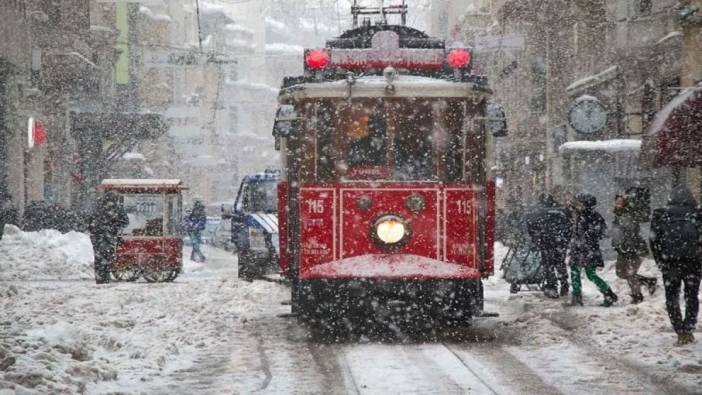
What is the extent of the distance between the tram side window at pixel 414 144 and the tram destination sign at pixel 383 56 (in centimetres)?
Result: 80

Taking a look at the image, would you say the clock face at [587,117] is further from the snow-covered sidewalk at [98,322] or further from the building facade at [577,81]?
the snow-covered sidewalk at [98,322]

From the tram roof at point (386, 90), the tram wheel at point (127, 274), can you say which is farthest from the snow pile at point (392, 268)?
the tram wheel at point (127, 274)

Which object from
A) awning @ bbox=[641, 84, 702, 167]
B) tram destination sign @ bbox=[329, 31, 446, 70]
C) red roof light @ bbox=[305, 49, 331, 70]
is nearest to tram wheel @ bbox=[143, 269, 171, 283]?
awning @ bbox=[641, 84, 702, 167]

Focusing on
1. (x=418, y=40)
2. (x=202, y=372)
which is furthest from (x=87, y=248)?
(x=202, y=372)

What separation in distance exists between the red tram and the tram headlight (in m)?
0.01

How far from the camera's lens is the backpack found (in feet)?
40.5

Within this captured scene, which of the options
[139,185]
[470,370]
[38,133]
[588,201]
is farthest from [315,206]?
[38,133]

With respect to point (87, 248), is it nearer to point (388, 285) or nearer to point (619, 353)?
point (388, 285)

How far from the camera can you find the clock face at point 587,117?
90.3 ft

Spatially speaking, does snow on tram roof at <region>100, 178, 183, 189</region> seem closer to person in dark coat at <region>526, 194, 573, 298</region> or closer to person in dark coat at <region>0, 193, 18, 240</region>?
person in dark coat at <region>0, 193, 18, 240</region>

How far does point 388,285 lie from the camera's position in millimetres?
13305

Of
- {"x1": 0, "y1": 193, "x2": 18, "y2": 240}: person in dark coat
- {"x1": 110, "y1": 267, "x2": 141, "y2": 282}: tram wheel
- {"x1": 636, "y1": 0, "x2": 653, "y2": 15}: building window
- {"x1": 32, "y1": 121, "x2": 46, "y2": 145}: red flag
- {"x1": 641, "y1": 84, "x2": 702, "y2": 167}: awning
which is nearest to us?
{"x1": 641, "y1": 84, "x2": 702, "y2": 167}: awning

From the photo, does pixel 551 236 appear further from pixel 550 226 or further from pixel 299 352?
pixel 299 352

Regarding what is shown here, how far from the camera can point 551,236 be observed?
18.7 m
